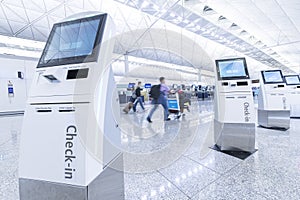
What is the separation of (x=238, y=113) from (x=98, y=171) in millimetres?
2358

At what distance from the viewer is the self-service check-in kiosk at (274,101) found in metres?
4.59

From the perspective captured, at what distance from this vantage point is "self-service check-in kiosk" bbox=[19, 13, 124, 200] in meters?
1.00

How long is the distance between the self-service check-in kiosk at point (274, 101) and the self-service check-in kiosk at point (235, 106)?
2263mm

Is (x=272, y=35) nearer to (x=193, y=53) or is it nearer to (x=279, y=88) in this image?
(x=193, y=53)

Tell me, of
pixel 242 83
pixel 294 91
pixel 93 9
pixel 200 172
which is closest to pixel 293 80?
pixel 294 91

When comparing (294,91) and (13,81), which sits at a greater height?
(13,81)

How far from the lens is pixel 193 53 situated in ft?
63.6

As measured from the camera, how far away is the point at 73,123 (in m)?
1.03

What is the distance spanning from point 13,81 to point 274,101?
39.3 feet

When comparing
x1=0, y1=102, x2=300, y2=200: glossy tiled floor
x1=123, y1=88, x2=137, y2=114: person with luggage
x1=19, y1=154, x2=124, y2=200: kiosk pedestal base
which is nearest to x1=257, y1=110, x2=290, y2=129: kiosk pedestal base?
x1=0, y1=102, x2=300, y2=200: glossy tiled floor

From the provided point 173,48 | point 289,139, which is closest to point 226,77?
point 289,139

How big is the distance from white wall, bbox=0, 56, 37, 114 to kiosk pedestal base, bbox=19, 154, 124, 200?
11367 millimetres

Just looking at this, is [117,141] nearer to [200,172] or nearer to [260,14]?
[200,172]

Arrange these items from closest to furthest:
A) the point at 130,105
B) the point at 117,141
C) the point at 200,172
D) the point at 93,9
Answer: the point at 117,141 < the point at 200,172 < the point at 130,105 < the point at 93,9
